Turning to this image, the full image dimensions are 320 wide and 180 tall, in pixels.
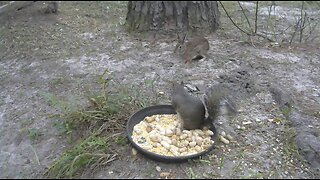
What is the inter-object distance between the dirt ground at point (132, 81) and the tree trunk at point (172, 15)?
15 centimetres

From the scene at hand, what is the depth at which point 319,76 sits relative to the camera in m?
3.00

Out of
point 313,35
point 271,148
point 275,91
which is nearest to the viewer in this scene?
point 271,148

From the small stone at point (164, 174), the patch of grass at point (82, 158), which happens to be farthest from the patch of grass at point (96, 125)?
the small stone at point (164, 174)

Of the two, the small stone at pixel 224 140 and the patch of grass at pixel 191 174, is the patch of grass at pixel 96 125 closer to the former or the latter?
the patch of grass at pixel 191 174

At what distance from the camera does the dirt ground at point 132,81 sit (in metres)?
2.01

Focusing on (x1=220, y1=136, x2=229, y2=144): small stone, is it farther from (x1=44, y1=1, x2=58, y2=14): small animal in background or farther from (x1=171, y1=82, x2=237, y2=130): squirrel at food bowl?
(x1=44, y1=1, x2=58, y2=14): small animal in background

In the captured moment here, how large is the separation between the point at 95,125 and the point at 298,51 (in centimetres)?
207

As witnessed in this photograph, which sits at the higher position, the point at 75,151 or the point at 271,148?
the point at 75,151

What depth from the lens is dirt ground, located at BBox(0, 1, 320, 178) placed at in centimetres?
201

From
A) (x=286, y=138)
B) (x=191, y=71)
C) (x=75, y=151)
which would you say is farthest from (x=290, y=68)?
(x=75, y=151)

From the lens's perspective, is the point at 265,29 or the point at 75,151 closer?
the point at 75,151

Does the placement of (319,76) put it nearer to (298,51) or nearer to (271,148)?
(298,51)

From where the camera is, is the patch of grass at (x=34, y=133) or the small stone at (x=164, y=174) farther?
the patch of grass at (x=34, y=133)

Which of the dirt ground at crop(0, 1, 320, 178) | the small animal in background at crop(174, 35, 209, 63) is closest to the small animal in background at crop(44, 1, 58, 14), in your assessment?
the dirt ground at crop(0, 1, 320, 178)
